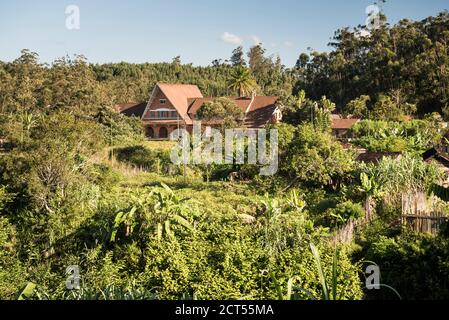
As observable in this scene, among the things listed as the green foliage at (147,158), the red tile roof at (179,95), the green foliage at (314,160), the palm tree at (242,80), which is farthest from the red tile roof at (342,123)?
the green foliage at (314,160)

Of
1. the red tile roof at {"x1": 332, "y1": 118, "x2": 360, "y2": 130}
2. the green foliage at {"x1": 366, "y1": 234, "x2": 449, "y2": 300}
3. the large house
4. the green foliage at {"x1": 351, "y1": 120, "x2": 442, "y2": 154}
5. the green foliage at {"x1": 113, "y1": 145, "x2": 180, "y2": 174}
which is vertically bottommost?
Result: the green foliage at {"x1": 366, "y1": 234, "x2": 449, "y2": 300}

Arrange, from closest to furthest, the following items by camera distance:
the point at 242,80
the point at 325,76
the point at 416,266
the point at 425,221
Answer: the point at 416,266 → the point at 425,221 → the point at 242,80 → the point at 325,76

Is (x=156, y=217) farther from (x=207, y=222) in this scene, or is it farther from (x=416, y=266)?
(x=416, y=266)

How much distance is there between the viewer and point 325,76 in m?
51.0

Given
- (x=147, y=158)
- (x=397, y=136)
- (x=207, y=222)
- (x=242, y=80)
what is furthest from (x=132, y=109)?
(x=207, y=222)

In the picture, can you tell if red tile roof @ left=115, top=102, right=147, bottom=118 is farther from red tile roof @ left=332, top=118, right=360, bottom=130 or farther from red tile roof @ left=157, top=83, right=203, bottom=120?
red tile roof @ left=332, top=118, right=360, bottom=130

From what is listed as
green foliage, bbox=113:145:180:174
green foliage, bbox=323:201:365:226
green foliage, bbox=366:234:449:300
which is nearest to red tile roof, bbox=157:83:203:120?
green foliage, bbox=113:145:180:174

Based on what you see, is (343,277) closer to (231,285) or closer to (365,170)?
(231,285)

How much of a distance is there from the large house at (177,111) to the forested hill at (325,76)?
5.22 feet

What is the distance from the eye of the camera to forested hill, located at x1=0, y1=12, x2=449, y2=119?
30.0 metres

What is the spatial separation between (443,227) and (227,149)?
1195 cm

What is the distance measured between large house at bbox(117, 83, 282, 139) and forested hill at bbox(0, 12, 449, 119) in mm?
1592

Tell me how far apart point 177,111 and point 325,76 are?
23274mm
